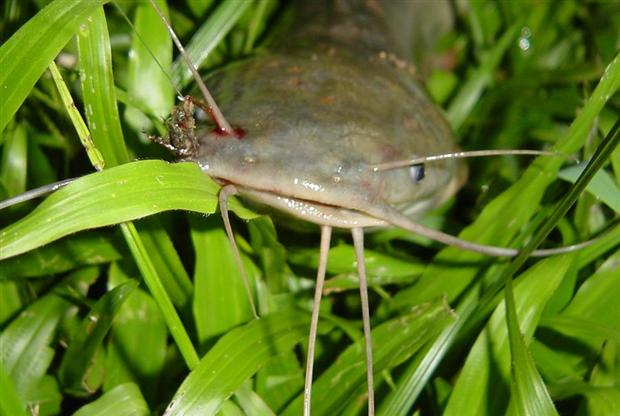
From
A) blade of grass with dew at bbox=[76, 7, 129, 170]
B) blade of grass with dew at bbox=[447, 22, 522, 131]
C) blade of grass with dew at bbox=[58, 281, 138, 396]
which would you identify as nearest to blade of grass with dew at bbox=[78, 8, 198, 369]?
blade of grass with dew at bbox=[76, 7, 129, 170]

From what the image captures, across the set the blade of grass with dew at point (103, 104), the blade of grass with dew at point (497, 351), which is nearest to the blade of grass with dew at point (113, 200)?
the blade of grass with dew at point (103, 104)

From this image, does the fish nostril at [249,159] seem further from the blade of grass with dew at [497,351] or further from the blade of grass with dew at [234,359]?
the blade of grass with dew at [497,351]

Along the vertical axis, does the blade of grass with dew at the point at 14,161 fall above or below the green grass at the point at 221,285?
above

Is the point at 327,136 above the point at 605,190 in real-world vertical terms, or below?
above

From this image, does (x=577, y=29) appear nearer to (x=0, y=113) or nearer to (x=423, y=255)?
(x=423, y=255)

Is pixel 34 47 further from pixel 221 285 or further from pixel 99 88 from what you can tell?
pixel 221 285

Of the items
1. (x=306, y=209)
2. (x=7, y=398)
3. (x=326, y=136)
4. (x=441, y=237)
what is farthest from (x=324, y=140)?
(x=7, y=398)

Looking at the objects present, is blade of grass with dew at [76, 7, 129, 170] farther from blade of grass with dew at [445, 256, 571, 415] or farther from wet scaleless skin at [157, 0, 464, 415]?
blade of grass with dew at [445, 256, 571, 415]

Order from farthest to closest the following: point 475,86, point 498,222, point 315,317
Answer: point 475,86, point 498,222, point 315,317
